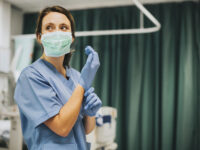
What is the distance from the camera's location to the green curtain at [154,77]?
2873mm

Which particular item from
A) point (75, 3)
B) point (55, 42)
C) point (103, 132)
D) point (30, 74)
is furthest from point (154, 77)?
point (30, 74)

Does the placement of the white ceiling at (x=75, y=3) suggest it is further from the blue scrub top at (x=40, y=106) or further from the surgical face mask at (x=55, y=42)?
the blue scrub top at (x=40, y=106)

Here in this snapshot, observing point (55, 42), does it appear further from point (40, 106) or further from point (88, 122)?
point (88, 122)

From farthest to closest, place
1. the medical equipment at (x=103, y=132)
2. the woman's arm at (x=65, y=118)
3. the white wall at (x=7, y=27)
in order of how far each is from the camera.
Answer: the white wall at (x=7, y=27)
the medical equipment at (x=103, y=132)
the woman's arm at (x=65, y=118)

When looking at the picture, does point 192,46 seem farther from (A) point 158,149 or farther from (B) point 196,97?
(A) point 158,149

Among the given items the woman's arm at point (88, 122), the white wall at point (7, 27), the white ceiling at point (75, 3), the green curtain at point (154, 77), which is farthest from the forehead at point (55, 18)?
the white ceiling at point (75, 3)

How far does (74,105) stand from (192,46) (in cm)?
257

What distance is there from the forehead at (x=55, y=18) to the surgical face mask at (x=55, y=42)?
0.16 ft

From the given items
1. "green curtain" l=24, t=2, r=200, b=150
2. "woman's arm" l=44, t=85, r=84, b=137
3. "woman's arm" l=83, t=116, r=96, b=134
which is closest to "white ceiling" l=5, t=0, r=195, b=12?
"green curtain" l=24, t=2, r=200, b=150

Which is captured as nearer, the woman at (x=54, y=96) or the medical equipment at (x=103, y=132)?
the woman at (x=54, y=96)

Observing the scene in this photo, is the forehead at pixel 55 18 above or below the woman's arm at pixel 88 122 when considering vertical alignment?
above

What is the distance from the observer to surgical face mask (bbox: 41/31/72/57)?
93cm

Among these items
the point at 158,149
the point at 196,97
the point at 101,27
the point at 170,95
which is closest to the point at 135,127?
the point at 158,149

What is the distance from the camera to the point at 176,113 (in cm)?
293
